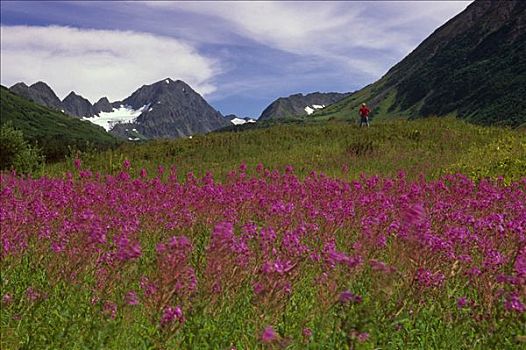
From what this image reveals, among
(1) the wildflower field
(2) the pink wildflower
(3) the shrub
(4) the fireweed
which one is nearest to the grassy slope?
(3) the shrub

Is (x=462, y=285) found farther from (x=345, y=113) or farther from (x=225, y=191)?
(x=345, y=113)

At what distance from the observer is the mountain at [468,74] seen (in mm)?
105513

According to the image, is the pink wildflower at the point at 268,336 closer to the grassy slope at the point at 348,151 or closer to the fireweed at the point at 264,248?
the fireweed at the point at 264,248

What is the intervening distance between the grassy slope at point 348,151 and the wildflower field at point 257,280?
865 cm

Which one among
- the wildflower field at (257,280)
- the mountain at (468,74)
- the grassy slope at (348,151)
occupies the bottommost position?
the wildflower field at (257,280)

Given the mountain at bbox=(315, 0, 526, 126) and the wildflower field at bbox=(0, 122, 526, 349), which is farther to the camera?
the mountain at bbox=(315, 0, 526, 126)

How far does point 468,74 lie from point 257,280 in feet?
453

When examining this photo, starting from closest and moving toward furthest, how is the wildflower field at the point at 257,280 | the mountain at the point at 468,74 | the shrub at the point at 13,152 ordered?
the wildflower field at the point at 257,280
the shrub at the point at 13,152
the mountain at the point at 468,74

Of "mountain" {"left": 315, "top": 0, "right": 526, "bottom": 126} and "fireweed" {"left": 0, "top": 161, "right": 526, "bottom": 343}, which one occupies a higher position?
"mountain" {"left": 315, "top": 0, "right": 526, "bottom": 126}

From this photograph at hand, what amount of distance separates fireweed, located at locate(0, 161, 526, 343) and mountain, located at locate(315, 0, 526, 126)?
7924 centimetres

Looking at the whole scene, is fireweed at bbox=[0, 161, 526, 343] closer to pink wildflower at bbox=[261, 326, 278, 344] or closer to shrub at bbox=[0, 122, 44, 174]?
pink wildflower at bbox=[261, 326, 278, 344]

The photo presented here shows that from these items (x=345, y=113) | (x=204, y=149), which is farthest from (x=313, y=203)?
(x=345, y=113)

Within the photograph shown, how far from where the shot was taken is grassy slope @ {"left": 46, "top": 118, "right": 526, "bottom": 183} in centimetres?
1767

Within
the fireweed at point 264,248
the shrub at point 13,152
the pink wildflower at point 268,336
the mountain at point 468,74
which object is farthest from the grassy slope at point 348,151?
the mountain at point 468,74
